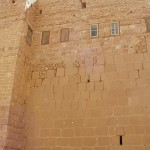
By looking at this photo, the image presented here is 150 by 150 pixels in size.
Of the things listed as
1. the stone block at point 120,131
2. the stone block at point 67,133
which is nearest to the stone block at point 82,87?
the stone block at point 67,133

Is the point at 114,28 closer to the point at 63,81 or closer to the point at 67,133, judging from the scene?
the point at 63,81

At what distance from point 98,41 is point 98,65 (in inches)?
38.5

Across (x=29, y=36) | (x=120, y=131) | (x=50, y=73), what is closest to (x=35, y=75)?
(x=50, y=73)

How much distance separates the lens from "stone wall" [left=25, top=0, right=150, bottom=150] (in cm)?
745

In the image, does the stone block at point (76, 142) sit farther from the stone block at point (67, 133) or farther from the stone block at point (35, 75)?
the stone block at point (35, 75)

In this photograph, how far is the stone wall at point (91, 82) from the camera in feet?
24.5

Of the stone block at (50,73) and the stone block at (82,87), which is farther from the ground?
the stone block at (50,73)

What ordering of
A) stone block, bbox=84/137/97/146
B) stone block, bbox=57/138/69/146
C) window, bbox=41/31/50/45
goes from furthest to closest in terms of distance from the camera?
window, bbox=41/31/50/45 < stone block, bbox=57/138/69/146 < stone block, bbox=84/137/97/146

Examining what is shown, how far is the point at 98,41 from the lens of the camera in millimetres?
8852

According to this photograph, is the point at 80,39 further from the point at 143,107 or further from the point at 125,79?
the point at 143,107

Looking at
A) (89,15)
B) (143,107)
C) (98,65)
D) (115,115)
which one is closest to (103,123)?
(115,115)

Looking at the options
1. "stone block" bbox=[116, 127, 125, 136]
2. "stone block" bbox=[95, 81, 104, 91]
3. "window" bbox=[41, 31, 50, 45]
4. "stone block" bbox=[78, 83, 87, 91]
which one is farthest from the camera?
"window" bbox=[41, 31, 50, 45]

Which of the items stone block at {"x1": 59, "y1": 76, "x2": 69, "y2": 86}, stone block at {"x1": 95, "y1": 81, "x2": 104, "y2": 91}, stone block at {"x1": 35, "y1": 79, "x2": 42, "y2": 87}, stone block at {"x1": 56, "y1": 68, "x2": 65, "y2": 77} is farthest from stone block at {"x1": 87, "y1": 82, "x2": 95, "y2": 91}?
stone block at {"x1": 35, "y1": 79, "x2": 42, "y2": 87}

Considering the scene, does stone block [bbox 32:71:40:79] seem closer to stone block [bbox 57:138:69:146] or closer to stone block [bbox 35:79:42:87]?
stone block [bbox 35:79:42:87]
